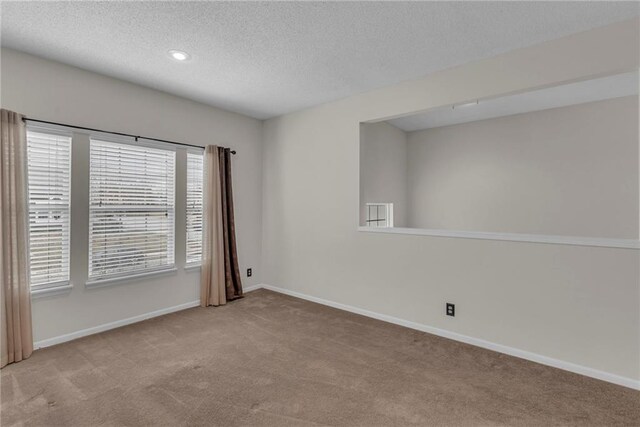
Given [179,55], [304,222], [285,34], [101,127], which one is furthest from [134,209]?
[285,34]

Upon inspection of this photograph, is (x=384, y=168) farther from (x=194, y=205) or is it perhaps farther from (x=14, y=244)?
(x=14, y=244)

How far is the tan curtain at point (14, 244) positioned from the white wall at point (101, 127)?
18 cm

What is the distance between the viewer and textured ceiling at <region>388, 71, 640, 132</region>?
3297 mm

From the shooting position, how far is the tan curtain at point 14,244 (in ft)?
7.80

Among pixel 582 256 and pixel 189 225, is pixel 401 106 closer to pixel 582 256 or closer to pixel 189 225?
pixel 582 256

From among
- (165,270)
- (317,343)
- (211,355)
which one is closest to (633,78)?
(317,343)

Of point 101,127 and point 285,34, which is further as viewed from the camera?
point 101,127

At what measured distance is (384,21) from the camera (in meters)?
2.16

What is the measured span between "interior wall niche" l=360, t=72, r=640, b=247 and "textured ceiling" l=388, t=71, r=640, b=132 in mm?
14

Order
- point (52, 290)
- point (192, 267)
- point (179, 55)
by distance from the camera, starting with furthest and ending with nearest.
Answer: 1. point (192, 267)
2. point (52, 290)
3. point (179, 55)

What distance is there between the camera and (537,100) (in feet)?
12.6

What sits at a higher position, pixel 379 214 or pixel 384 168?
pixel 384 168

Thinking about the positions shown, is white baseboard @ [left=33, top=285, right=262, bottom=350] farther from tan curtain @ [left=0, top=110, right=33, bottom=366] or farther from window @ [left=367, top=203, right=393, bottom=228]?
window @ [left=367, top=203, right=393, bottom=228]

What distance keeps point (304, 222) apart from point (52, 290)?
107 inches
